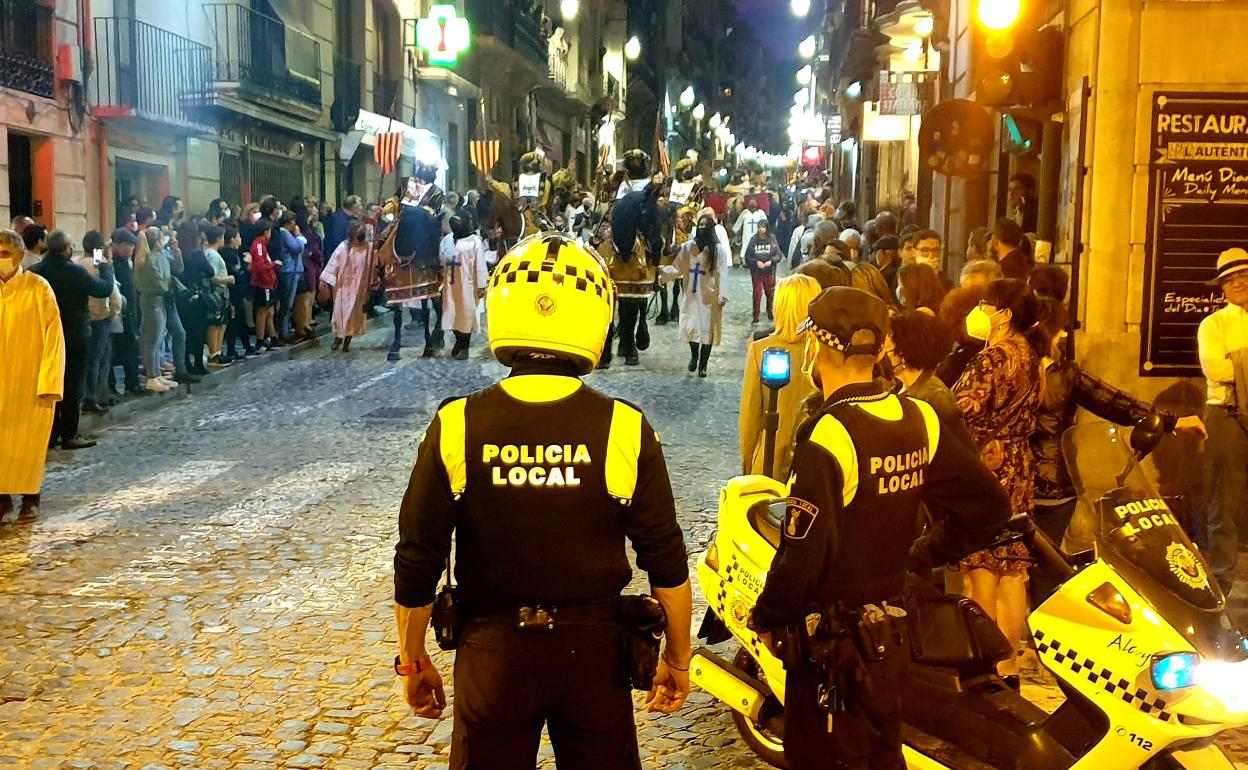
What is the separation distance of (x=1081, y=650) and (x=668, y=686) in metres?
1.13

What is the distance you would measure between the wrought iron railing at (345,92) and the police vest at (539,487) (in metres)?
26.7

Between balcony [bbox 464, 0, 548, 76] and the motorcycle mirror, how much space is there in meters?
30.7

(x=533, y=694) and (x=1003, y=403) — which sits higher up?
(x=1003, y=403)

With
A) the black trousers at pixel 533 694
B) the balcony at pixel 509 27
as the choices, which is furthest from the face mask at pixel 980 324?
the balcony at pixel 509 27

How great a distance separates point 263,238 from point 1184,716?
14605 mm

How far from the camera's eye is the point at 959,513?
156 inches

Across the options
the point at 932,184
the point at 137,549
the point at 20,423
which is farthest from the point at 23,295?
the point at 932,184

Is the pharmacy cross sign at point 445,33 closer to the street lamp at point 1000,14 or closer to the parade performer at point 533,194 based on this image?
the parade performer at point 533,194

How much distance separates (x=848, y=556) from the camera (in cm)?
346

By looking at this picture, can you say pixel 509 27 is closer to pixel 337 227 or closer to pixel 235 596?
pixel 337 227

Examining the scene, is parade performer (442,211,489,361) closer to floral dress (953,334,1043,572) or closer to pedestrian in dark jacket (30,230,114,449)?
pedestrian in dark jacket (30,230,114,449)

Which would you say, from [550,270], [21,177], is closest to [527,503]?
[550,270]

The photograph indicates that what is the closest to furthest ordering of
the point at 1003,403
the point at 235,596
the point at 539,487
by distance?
1. the point at 539,487
2. the point at 1003,403
3. the point at 235,596

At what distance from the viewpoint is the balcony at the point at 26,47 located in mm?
15711
